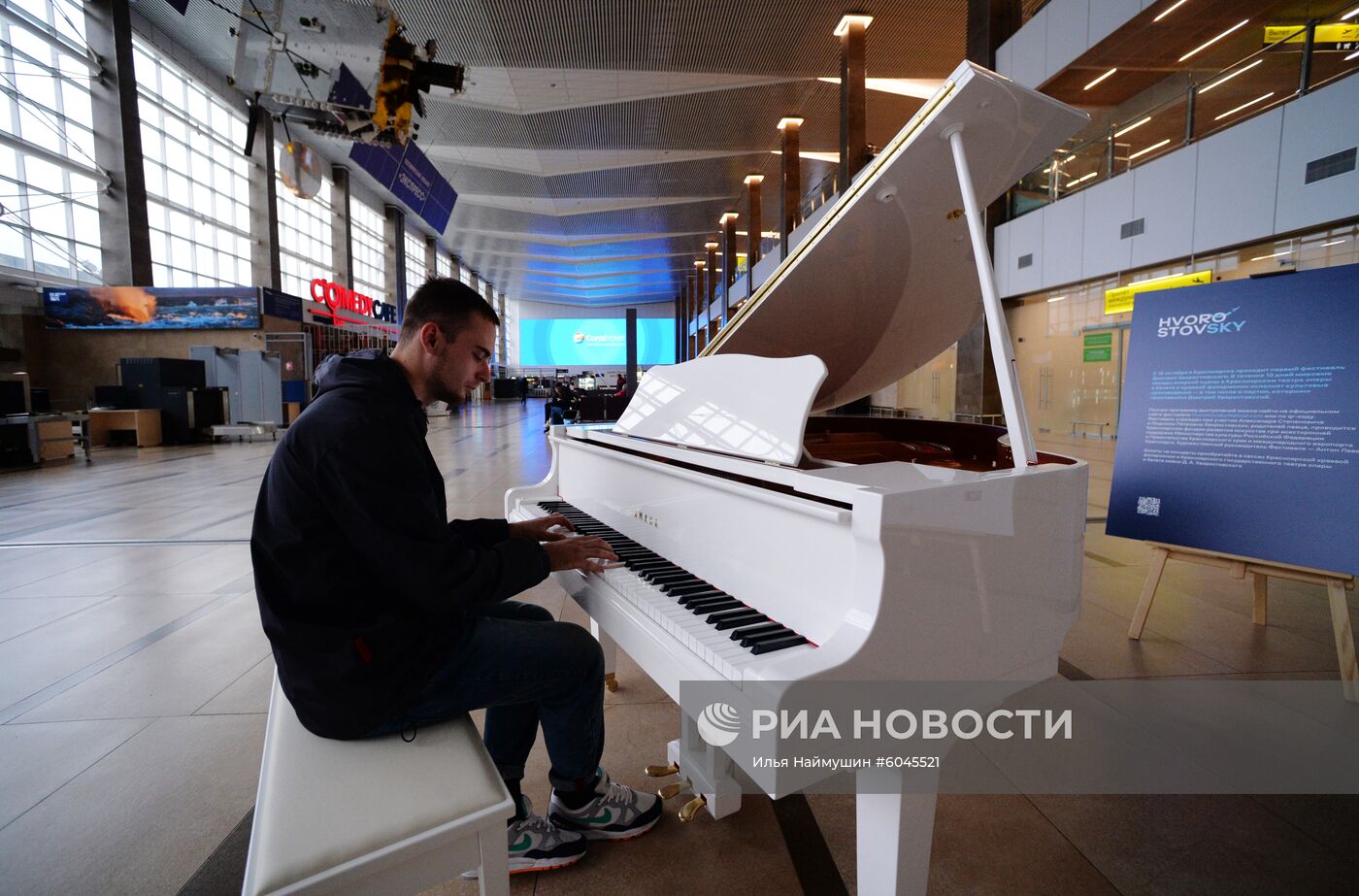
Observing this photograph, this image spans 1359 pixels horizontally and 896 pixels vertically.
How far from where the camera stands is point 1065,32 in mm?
7980

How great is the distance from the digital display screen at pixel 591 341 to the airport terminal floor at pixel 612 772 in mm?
35981

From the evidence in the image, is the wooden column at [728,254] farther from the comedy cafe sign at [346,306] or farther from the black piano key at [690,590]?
the black piano key at [690,590]

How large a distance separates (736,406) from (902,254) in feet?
3.28

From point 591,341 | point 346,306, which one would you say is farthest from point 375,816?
point 591,341

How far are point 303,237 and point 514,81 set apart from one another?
435 inches

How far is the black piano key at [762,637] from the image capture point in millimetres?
1243

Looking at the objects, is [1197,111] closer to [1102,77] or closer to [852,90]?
[1102,77]

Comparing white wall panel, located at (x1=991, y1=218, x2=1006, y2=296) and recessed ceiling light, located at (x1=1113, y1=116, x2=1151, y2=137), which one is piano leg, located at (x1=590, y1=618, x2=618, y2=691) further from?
white wall panel, located at (x1=991, y1=218, x2=1006, y2=296)

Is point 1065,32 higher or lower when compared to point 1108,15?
higher

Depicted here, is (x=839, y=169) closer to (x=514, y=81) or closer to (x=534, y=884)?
(x=514, y=81)

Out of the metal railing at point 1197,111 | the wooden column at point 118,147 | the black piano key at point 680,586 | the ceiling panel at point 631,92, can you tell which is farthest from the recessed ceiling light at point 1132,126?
the wooden column at point 118,147

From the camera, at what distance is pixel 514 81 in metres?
13.2

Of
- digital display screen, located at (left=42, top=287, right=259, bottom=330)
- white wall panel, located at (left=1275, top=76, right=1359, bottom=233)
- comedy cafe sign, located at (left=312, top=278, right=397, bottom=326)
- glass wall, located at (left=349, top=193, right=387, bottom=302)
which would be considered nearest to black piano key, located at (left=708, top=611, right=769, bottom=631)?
white wall panel, located at (left=1275, top=76, right=1359, bottom=233)

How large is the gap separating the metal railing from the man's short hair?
5652mm
